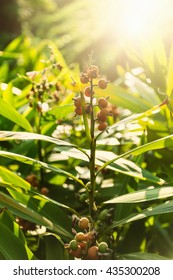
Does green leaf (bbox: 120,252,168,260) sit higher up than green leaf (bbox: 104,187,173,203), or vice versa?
green leaf (bbox: 104,187,173,203)

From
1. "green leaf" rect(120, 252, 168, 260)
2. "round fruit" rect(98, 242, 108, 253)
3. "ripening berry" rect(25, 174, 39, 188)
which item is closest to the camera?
"round fruit" rect(98, 242, 108, 253)

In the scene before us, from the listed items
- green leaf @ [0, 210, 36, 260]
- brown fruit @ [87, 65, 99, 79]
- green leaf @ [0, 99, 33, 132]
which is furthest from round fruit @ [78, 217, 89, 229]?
green leaf @ [0, 99, 33, 132]

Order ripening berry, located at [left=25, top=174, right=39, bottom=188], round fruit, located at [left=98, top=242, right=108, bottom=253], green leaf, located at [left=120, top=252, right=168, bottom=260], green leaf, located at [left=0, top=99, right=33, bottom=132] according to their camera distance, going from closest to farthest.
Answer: round fruit, located at [left=98, top=242, right=108, bottom=253], green leaf, located at [left=120, top=252, right=168, bottom=260], green leaf, located at [left=0, top=99, right=33, bottom=132], ripening berry, located at [left=25, top=174, right=39, bottom=188]

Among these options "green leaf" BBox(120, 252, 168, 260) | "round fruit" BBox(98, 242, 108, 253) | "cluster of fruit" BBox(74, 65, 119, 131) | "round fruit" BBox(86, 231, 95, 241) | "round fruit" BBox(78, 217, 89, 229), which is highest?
"cluster of fruit" BBox(74, 65, 119, 131)

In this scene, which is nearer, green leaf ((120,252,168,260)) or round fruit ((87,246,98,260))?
round fruit ((87,246,98,260))


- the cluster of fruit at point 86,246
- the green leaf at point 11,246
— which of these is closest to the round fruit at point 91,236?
the cluster of fruit at point 86,246

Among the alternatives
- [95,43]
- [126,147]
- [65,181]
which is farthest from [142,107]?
[95,43]

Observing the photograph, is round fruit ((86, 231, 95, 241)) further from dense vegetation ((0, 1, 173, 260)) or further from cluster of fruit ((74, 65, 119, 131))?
cluster of fruit ((74, 65, 119, 131))
